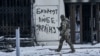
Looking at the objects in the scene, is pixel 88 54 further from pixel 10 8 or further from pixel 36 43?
pixel 10 8

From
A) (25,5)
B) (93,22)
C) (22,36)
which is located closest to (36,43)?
(22,36)

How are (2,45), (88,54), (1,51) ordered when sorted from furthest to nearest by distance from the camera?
(2,45)
(1,51)
(88,54)

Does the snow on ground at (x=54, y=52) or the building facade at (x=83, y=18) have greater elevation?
the building facade at (x=83, y=18)

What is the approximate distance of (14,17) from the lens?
18719 mm

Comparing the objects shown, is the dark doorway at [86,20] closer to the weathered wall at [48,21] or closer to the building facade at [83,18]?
the building facade at [83,18]

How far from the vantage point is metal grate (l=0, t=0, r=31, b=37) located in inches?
731

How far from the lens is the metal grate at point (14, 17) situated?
60.9ft

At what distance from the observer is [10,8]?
1858cm

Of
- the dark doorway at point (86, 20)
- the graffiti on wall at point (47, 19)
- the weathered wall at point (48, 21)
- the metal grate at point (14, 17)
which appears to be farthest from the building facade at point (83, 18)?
the metal grate at point (14, 17)

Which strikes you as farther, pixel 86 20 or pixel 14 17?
pixel 86 20

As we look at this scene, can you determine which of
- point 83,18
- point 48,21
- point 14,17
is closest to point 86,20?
point 83,18

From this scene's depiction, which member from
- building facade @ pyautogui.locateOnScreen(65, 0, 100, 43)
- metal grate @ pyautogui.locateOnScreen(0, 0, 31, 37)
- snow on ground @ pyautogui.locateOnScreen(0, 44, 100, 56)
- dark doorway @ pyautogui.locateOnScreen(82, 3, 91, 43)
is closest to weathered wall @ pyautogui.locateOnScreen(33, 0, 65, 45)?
metal grate @ pyautogui.locateOnScreen(0, 0, 31, 37)

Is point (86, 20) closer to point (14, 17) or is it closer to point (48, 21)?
point (48, 21)

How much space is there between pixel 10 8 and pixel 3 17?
0.62 m
